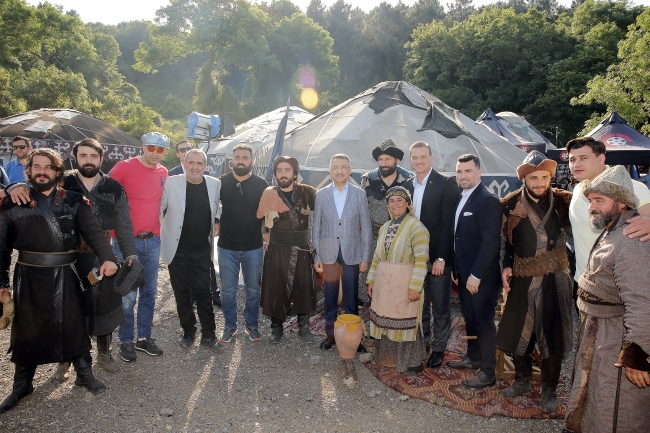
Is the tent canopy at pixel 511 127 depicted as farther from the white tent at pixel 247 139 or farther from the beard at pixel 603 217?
the beard at pixel 603 217

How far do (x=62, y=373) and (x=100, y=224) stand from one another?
126cm

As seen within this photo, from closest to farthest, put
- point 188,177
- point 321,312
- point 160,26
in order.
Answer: point 188,177 → point 321,312 → point 160,26

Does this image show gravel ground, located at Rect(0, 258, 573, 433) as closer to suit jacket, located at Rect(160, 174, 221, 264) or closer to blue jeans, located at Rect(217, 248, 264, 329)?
blue jeans, located at Rect(217, 248, 264, 329)

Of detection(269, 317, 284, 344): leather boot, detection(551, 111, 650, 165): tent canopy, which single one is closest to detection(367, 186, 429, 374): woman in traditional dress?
detection(269, 317, 284, 344): leather boot

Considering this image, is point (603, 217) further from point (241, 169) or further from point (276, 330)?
point (276, 330)

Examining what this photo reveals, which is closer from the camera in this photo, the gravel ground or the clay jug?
the gravel ground

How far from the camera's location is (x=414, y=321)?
357 centimetres

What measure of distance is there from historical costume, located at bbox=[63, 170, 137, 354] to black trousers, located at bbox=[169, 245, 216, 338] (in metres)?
0.59

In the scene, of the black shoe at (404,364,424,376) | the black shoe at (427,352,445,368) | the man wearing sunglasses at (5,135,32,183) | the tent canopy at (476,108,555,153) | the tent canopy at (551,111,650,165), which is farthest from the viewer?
the tent canopy at (476,108,555,153)

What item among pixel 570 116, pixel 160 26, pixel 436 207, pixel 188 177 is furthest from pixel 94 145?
pixel 160 26

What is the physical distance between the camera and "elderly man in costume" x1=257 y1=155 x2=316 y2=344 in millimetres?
4188

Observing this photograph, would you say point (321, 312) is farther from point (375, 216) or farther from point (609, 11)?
point (609, 11)

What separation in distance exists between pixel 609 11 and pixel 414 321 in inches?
1348

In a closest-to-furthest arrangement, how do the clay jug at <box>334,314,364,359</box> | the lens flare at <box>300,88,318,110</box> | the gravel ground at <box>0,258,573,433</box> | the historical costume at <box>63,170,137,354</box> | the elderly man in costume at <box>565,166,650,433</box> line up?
the elderly man in costume at <box>565,166,650,433</box>
the gravel ground at <box>0,258,573,433</box>
the historical costume at <box>63,170,137,354</box>
the clay jug at <box>334,314,364,359</box>
the lens flare at <box>300,88,318,110</box>
